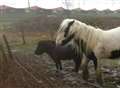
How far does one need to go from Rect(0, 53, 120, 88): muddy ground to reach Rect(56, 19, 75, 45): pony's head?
2.81 feet

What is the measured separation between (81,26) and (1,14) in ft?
53.3

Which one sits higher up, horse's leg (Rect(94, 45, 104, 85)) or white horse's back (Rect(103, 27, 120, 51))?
white horse's back (Rect(103, 27, 120, 51))

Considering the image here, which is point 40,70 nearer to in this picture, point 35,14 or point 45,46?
point 45,46

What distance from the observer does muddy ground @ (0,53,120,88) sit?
5770 millimetres

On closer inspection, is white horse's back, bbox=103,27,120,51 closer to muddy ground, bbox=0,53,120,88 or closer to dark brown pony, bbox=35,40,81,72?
muddy ground, bbox=0,53,120,88

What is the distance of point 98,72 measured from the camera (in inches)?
288

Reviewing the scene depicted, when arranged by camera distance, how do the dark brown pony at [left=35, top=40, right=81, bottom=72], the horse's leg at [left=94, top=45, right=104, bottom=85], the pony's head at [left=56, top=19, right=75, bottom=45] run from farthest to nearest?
1. the dark brown pony at [left=35, top=40, right=81, bottom=72]
2. the pony's head at [left=56, top=19, right=75, bottom=45]
3. the horse's leg at [left=94, top=45, right=104, bottom=85]

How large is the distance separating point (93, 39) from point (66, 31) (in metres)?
0.59

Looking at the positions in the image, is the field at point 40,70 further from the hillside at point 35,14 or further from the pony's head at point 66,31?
the hillside at point 35,14

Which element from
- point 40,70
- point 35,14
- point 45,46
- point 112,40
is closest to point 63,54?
point 45,46

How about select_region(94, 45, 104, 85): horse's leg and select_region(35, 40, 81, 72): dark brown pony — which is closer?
select_region(94, 45, 104, 85): horse's leg

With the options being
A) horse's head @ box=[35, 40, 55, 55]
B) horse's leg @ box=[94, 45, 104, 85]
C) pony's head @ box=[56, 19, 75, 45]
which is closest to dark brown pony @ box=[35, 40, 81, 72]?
horse's head @ box=[35, 40, 55, 55]

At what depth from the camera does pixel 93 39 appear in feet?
23.7

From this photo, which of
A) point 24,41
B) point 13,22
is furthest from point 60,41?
point 13,22
